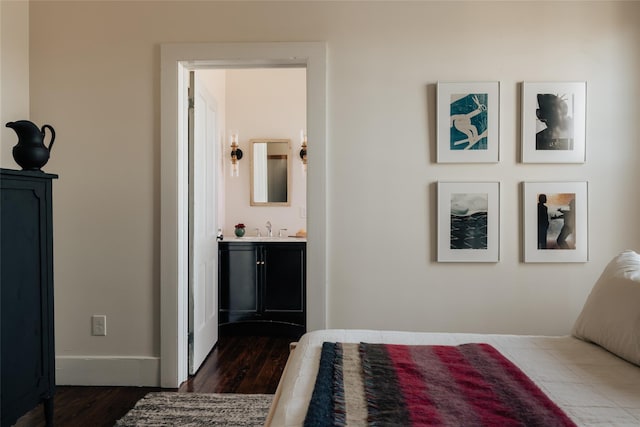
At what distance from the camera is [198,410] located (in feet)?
8.64

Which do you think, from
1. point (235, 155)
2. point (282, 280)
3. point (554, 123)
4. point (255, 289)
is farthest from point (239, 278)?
point (554, 123)

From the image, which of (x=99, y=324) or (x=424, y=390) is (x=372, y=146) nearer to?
(x=424, y=390)

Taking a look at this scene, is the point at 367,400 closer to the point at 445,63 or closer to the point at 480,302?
the point at 480,302

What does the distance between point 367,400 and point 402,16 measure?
2.48 meters

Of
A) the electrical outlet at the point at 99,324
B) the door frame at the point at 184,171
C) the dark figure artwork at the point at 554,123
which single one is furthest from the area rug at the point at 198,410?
the dark figure artwork at the point at 554,123

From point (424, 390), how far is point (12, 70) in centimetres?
312

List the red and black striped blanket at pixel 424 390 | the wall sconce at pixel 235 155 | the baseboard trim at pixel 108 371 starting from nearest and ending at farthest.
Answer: the red and black striped blanket at pixel 424 390 < the baseboard trim at pixel 108 371 < the wall sconce at pixel 235 155

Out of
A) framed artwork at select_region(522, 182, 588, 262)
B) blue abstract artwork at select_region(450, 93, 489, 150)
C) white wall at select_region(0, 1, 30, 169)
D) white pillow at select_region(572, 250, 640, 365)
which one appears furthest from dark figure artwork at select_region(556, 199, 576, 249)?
white wall at select_region(0, 1, 30, 169)

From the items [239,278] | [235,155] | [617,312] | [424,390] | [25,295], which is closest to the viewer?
[424,390]

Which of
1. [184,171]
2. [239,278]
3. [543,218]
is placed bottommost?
[239,278]

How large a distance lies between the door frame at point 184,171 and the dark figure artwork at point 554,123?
1.37 m

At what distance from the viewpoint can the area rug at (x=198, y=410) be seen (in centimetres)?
248

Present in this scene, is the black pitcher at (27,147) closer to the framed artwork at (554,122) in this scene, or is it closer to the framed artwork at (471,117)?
the framed artwork at (471,117)

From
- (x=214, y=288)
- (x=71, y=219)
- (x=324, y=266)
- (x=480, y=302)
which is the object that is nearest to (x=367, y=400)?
(x=324, y=266)
